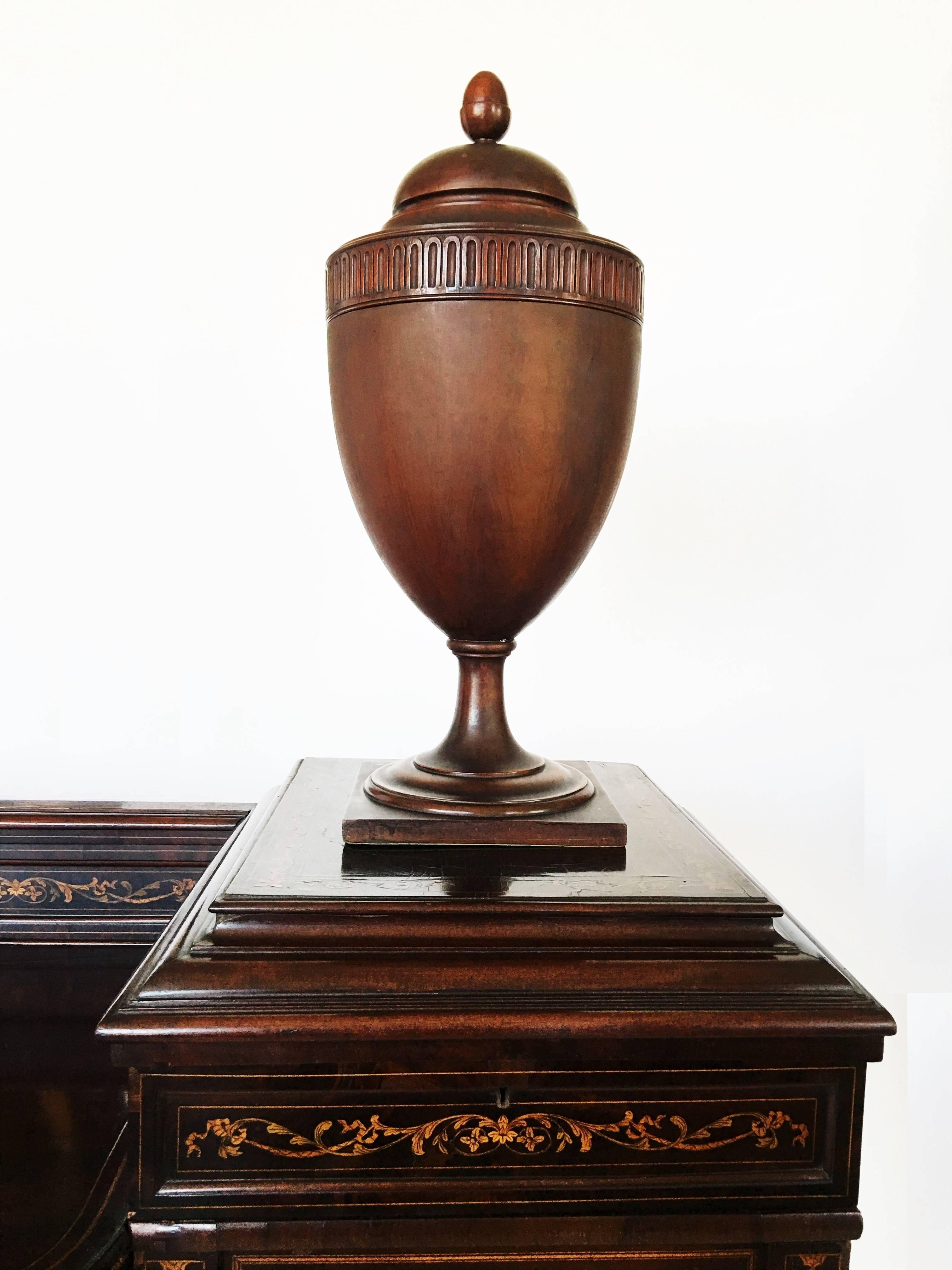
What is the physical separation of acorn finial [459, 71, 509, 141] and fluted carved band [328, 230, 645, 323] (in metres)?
0.15

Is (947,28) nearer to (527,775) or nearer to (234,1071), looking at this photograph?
(527,775)

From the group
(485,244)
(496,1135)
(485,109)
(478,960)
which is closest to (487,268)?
(485,244)

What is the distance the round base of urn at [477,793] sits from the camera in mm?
788

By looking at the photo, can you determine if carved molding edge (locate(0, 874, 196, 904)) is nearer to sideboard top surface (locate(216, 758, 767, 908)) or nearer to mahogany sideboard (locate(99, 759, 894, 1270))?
sideboard top surface (locate(216, 758, 767, 908))

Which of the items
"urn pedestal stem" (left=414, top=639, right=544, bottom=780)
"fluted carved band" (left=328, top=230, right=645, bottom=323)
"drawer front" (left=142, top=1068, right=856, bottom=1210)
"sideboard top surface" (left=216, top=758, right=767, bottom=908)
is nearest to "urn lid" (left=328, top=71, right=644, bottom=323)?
"fluted carved band" (left=328, top=230, right=645, bottom=323)

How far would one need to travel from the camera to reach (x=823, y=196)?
1.29 metres

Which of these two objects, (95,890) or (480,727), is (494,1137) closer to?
(480,727)

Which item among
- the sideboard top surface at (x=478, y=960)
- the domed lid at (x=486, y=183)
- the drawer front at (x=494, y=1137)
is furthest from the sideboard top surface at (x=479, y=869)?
the domed lid at (x=486, y=183)

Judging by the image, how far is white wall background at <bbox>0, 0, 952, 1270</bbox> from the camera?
1261mm

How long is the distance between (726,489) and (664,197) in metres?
0.36

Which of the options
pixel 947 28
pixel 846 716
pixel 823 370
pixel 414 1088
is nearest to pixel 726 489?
pixel 823 370

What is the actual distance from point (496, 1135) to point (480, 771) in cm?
27

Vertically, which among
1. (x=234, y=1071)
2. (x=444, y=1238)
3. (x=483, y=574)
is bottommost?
(x=444, y=1238)

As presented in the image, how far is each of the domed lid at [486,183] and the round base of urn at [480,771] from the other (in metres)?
0.31
